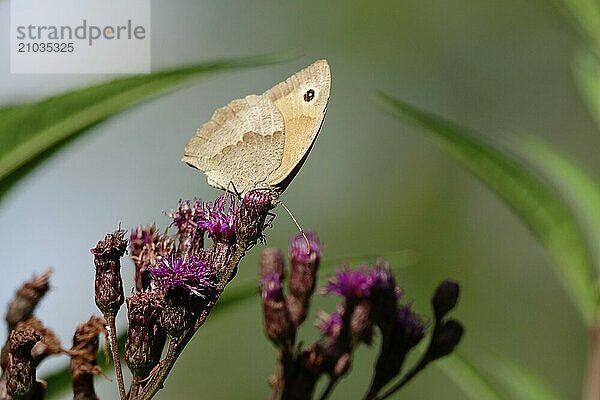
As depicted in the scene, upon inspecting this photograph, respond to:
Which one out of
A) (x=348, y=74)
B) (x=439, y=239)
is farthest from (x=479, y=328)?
(x=348, y=74)

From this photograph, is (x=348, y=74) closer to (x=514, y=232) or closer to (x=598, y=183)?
(x=514, y=232)

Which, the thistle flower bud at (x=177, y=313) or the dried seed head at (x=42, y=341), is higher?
the thistle flower bud at (x=177, y=313)

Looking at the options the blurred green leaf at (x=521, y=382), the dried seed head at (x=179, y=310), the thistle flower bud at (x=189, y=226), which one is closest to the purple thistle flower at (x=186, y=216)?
the thistle flower bud at (x=189, y=226)

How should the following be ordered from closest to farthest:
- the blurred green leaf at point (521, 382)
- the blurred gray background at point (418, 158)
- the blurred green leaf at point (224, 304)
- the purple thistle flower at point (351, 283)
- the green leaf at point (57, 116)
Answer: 1. the green leaf at point (57, 116)
2. the blurred green leaf at point (224, 304)
3. the blurred green leaf at point (521, 382)
4. the purple thistle flower at point (351, 283)
5. the blurred gray background at point (418, 158)

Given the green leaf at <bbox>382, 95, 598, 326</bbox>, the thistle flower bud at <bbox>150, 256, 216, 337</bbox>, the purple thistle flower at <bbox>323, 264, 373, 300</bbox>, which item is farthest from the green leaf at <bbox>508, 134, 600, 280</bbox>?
the thistle flower bud at <bbox>150, 256, 216, 337</bbox>

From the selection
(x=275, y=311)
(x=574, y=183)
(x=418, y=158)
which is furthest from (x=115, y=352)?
(x=418, y=158)

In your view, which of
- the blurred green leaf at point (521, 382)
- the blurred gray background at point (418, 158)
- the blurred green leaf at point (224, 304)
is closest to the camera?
the blurred green leaf at point (224, 304)

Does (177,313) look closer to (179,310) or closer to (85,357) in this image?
(179,310)

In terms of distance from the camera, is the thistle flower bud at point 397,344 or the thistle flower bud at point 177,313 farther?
the thistle flower bud at point 397,344

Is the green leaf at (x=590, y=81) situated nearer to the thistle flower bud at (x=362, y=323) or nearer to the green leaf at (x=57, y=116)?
the thistle flower bud at (x=362, y=323)
